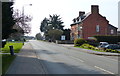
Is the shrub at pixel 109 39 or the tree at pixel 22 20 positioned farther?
the shrub at pixel 109 39

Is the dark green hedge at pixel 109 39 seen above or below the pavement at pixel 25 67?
above

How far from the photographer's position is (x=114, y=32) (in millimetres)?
85500

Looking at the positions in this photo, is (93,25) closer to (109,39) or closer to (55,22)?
(109,39)

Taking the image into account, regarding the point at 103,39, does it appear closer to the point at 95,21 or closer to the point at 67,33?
the point at 95,21

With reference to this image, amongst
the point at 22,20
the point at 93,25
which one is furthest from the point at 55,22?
the point at 22,20

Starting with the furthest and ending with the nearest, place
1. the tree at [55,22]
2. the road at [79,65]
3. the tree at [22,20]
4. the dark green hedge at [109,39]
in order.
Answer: the tree at [55,22], the dark green hedge at [109,39], the tree at [22,20], the road at [79,65]

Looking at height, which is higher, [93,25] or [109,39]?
[93,25]

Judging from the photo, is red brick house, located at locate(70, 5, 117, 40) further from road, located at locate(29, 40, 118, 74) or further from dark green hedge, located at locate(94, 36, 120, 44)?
road, located at locate(29, 40, 118, 74)

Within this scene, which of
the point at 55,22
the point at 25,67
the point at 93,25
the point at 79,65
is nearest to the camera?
the point at 25,67

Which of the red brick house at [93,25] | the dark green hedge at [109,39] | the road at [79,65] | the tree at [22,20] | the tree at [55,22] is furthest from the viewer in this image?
the tree at [55,22]

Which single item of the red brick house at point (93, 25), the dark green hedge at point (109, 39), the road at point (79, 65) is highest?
the red brick house at point (93, 25)

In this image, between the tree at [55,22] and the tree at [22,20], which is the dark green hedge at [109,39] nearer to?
the tree at [22,20]

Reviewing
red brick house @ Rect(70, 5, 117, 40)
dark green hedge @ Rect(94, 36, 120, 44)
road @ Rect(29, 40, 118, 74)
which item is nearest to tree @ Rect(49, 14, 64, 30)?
red brick house @ Rect(70, 5, 117, 40)

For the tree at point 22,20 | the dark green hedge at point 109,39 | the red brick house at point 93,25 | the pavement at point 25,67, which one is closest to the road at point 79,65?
the pavement at point 25,67
